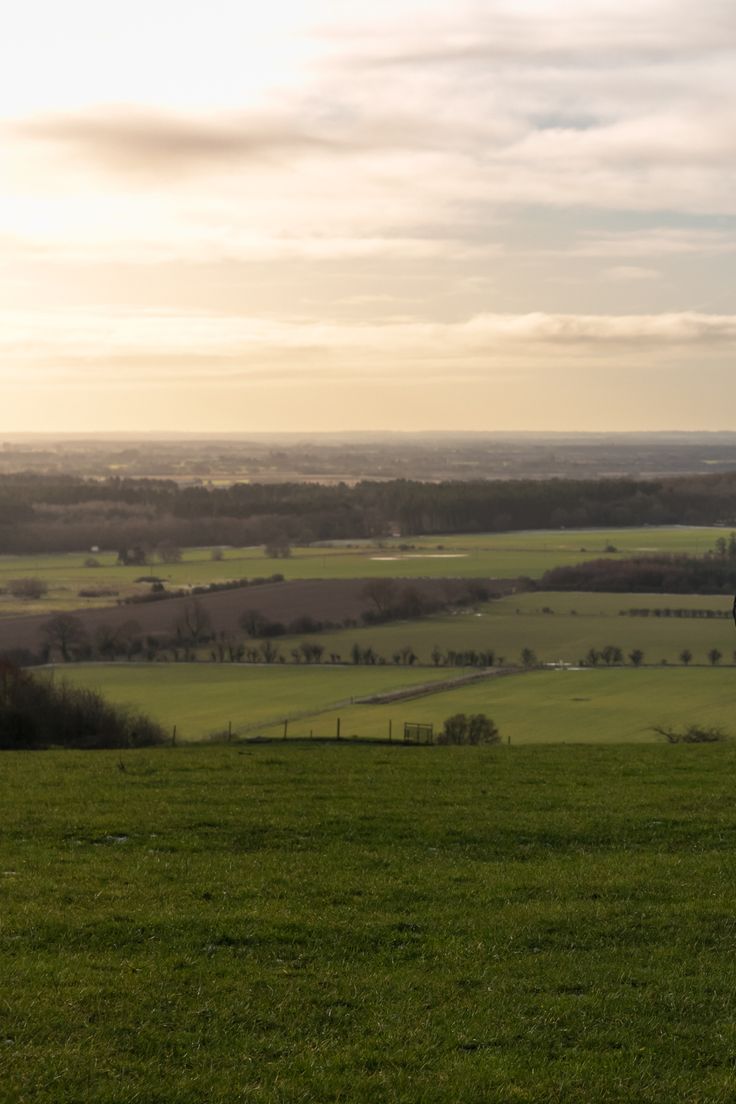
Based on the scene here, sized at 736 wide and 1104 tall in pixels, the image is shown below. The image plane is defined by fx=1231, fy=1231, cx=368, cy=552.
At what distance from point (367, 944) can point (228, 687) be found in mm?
64405

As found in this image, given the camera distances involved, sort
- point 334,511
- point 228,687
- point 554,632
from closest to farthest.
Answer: point 228,687 → point 554,632 → point 334,511

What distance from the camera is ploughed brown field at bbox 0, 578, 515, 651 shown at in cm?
9456

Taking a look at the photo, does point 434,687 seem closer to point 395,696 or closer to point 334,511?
point 395,696

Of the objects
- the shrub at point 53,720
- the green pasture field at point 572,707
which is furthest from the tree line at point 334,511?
the shrub at point 53,720

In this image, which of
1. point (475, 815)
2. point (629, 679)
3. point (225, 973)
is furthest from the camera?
point (629, 679)

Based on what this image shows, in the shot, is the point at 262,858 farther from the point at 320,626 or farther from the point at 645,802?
the point at 320,626

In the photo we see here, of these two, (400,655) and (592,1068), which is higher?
(592,1068)

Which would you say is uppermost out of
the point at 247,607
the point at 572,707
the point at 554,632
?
the point at 247,607

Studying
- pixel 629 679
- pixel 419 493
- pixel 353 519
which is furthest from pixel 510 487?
pixel 629 679

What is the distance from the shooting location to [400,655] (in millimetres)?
88312

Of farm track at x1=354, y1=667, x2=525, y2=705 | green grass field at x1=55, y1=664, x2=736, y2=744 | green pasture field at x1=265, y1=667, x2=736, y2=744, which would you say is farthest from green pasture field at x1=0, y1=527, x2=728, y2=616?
green pasture field at x1=265, y1=667, x2=736, y2=744

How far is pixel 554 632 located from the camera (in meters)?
95.3

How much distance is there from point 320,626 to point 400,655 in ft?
40.7

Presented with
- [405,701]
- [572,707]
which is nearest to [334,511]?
[405,701]
